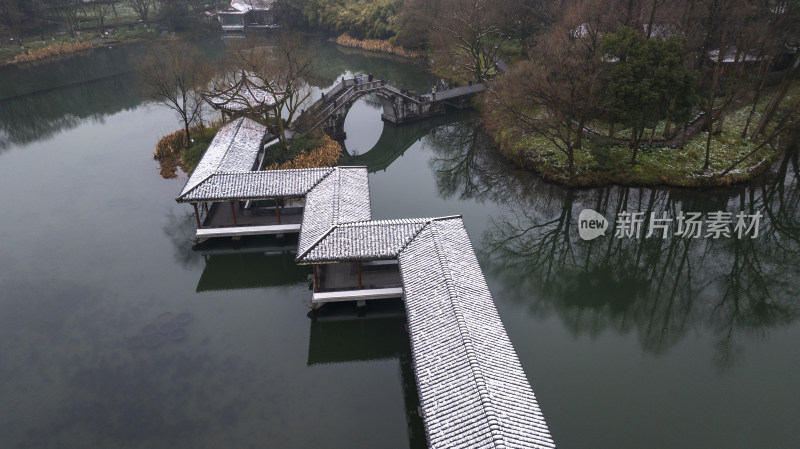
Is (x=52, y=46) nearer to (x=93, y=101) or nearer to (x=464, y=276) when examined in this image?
(x=93, y=101)

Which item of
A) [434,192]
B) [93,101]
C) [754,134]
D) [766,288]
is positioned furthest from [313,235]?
[93,101]

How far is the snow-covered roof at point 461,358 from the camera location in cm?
1373

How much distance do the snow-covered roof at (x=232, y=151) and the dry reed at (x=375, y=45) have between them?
38905mm

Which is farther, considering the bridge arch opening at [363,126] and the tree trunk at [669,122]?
the bridge arch opening at [363,126]

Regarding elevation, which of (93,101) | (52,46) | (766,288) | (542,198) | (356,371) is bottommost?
(356,371)

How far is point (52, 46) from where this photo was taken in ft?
Answer: 234

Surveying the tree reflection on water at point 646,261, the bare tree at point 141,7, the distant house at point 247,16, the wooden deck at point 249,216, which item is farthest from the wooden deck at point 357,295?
the bare tree at point 141,7

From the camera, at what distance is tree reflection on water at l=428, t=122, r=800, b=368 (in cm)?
2234

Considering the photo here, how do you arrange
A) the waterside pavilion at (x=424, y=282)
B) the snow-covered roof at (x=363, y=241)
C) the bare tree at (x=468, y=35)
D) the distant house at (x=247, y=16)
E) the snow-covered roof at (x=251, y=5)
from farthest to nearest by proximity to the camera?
the distant house at (x=247, y=16)
the snow-covered roof at (x=251, y=5)
the bare tree at (x=468, y=35)
the snow-covered roof at (x=363, y=241)
the waterside pavilion at (x=424, y=282)

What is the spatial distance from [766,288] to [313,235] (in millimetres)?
21160

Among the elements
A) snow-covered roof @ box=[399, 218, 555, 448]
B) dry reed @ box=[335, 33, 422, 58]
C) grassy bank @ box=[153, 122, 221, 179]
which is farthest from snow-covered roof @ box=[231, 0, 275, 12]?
snow-covered roof @ box=[399, 218, 555, 448]

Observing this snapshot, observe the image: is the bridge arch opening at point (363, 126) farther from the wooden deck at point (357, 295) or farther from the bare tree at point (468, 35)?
the wooden deck at point (357, 295)

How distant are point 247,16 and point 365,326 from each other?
81.8 metres

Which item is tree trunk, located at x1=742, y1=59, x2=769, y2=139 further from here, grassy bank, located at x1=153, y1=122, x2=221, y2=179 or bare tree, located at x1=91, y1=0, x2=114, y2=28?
bare tree, located at x1=91, y1=0, x2=114, y2=28
